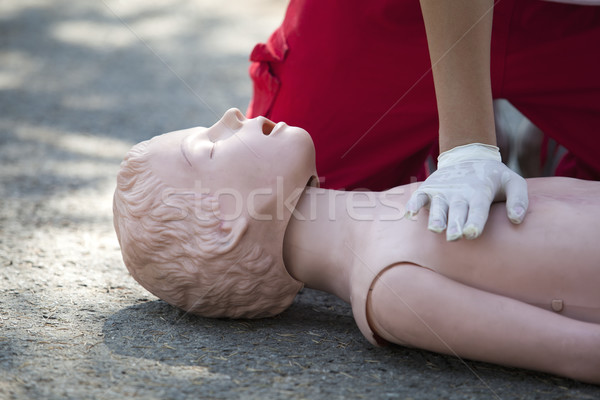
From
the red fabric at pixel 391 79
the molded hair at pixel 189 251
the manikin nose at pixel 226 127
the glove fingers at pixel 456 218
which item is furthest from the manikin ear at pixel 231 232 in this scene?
the red fabric at pixel 391 79

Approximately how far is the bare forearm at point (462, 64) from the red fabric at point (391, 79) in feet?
1.62

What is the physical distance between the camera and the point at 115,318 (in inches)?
74.7

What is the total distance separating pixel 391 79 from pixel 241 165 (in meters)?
0.81

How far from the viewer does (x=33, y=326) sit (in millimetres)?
1831

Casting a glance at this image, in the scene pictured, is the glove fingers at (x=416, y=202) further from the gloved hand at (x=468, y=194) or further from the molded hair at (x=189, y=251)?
the molded hair at (x=189, y=251)

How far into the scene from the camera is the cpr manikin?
1.49 m

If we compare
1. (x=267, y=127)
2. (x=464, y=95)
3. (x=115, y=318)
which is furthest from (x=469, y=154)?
(x=115, y=318)

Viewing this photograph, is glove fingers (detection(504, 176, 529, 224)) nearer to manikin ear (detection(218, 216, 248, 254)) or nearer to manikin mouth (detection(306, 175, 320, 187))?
manikin mouth (detection(306, 175, 320, 187))

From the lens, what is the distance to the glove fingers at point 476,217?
150 cm

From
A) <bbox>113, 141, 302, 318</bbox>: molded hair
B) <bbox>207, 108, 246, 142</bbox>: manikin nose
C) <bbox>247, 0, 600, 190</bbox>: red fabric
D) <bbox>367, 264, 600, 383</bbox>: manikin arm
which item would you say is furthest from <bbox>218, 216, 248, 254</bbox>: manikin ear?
<bbox>247, 0, 600, 190</bbox>: red fabric

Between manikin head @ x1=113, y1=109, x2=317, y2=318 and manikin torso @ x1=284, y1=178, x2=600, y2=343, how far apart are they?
0.21m

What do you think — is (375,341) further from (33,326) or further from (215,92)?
(215,92)

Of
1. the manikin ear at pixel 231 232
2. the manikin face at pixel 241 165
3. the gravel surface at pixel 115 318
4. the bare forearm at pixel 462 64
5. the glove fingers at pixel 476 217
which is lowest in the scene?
the gravel surface at pixel 115 318

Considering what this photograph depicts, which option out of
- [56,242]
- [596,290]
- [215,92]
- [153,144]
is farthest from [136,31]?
[596,290]
